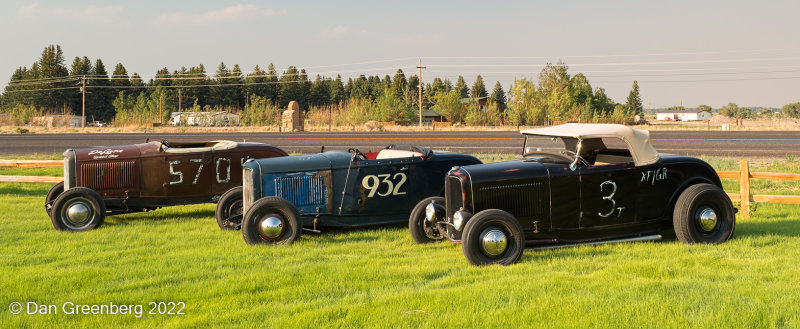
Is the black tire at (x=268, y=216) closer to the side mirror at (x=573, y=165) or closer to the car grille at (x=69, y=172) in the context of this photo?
the side mirror at (x=573, y=165)

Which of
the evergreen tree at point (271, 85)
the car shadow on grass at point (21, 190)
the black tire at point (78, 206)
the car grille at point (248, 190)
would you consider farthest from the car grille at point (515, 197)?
the evergreen tree at point (271, 85)

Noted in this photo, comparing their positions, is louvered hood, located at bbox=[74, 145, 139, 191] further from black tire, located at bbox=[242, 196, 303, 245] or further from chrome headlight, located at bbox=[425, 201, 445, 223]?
chrome headlight, located at bbox=[425, 201, 445, 223]

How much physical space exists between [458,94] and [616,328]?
6299 centimetres

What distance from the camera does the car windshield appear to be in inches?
310

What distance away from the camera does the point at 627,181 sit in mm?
7684

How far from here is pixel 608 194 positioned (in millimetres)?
7605

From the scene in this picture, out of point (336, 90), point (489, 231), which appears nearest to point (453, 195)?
point (489, 231)

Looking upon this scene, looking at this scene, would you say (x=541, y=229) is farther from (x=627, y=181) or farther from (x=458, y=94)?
(x=458, y=94)

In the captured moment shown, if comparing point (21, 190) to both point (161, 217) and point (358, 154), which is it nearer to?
point (161, 217)

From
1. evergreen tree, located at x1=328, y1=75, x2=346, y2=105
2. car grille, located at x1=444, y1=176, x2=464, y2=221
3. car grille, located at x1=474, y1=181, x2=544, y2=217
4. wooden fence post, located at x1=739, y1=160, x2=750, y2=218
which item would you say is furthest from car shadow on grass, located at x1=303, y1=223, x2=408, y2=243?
evergreen tree, located at x1=328, y1=75, x2=346, y2=105

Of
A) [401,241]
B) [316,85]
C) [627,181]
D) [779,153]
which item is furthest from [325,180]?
[316,85]

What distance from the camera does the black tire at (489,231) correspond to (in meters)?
6.74

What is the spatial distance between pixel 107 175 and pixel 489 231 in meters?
6.71

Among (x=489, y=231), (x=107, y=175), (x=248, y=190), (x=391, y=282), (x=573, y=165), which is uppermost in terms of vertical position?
(x=573, y=165)
